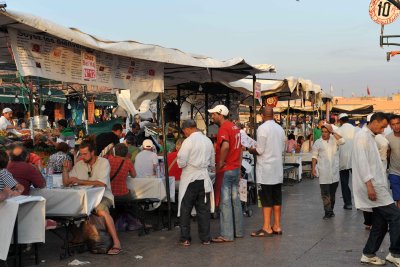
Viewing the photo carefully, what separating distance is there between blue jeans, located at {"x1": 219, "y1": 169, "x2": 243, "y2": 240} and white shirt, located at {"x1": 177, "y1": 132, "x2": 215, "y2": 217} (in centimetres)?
38

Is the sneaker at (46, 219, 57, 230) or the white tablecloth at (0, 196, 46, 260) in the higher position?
the white tablecloth at (0, 196, 46, 260)

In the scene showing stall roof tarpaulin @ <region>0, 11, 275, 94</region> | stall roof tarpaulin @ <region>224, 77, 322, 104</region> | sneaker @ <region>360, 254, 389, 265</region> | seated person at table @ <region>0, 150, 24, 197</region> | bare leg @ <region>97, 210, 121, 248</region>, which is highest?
stall roof tarpaulin @ <region>0, 11, 275, 94</region>

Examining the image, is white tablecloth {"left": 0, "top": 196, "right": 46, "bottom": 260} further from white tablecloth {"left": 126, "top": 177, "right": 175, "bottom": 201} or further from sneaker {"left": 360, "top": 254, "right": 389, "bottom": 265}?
sneaker {"left": 360, "top": 254, "right": 389, "bottom": 265}

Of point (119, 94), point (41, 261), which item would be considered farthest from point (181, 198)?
point (119, 94)

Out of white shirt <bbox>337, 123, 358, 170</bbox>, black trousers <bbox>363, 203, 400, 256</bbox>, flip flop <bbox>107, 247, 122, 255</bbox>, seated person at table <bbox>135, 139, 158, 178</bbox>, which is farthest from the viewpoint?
white shirt <bbox>337, 123, 358, 170</bbox>

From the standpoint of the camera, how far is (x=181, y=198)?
7934mm

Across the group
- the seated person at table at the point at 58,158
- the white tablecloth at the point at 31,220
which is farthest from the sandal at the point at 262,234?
the white tablecloth at the point at 31,220

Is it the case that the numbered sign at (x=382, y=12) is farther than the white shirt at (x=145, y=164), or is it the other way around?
the numbered sign at (x=382, y=12)

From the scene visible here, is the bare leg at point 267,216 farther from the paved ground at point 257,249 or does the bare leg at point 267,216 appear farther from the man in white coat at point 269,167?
the paved ground at point 257,249

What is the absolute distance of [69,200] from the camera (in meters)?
7.08

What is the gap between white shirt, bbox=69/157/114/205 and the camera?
7.53 metres

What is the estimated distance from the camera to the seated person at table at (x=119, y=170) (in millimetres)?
8398

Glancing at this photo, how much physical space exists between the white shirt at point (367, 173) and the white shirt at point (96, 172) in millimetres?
3352

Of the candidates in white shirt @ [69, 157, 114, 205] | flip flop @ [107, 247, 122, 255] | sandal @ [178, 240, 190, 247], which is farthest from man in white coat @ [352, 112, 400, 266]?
white shirt @ [69, 157, 114, 205]
